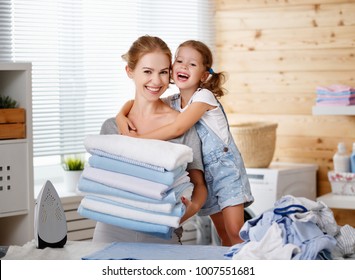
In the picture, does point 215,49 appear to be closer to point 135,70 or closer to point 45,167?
point 45,167

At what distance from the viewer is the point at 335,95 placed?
4.54m

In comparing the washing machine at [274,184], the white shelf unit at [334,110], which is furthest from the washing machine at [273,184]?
the white shelf unit at [334,110]

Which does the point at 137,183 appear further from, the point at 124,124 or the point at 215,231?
the point at 215,231

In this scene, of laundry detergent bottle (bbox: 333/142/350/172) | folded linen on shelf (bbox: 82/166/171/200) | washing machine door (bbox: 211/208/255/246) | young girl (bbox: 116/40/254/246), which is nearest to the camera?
folded linen on shelf (bbox: 82/166/171/200)

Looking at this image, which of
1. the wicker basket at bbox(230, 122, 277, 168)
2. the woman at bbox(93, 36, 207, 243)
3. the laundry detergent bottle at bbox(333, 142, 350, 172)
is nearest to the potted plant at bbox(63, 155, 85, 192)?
the wicker basket at bbox(230, 122, 277, 168)

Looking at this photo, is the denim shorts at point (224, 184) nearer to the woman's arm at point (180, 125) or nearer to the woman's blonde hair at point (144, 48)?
the woman's arm at point (180, 125)

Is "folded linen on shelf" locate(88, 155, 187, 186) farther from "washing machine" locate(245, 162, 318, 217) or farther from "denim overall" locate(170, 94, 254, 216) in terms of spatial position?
"washing machine" locate(245, 162, 318, 217)

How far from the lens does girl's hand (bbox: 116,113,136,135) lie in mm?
2689

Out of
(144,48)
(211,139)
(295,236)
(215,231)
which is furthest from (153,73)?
(215,231)

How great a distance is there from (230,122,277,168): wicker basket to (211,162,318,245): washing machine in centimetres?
6

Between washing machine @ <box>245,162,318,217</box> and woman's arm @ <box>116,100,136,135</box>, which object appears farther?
washing machine @ <box>245,162,318,217</box>

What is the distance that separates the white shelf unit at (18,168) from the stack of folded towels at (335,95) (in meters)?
1.89
